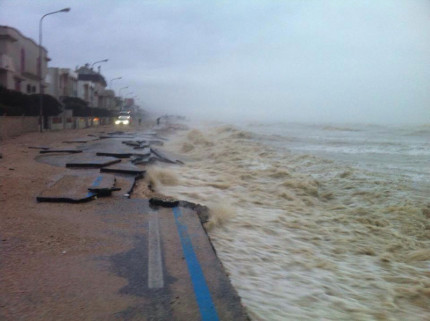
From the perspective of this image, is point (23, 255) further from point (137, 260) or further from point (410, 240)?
point (410, 240)

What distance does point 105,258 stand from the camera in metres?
4.48

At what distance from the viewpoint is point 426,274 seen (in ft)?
17.5

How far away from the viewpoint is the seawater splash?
4.18 meters

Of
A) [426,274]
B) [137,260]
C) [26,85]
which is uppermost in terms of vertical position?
[26,85]

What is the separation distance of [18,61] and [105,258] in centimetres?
4958

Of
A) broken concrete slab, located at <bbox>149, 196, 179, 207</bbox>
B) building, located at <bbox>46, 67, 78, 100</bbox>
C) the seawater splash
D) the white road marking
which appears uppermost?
building, located at <bbox>46, 67, 78, 100</bbox>

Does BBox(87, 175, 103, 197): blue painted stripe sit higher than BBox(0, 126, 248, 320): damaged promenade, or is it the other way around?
BBox(87, 175, 103, 197): blue painted stripe

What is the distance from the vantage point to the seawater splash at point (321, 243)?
4184 mm

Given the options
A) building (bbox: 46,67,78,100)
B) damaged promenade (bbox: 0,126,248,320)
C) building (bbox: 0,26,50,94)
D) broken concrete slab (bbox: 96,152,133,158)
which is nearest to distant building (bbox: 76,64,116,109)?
building (bbox: 46,67,78,100)

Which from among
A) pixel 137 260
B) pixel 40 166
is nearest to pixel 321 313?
pixel 137 260

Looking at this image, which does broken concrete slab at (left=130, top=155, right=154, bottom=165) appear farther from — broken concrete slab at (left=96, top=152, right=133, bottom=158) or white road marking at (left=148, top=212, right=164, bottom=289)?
white road marking at (left=148, top=212, right=164, bottom=289)

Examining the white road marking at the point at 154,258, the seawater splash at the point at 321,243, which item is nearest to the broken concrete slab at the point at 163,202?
the seawater splash at the point at 321,243

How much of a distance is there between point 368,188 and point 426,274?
21.5ft

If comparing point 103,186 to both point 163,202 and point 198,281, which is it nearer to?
point 163,202
